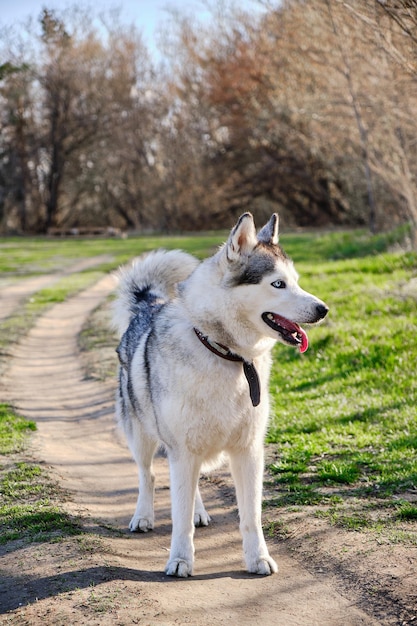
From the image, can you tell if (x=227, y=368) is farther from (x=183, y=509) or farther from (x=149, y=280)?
(x=149, y=280)

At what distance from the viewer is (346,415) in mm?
6883

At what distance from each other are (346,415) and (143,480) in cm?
260

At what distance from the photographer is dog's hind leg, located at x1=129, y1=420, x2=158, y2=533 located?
4816 mm

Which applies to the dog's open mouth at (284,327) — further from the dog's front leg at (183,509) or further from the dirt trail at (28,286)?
the dirt trail at (28,286)

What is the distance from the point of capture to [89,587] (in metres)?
3.77

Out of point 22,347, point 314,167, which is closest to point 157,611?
point 22,347

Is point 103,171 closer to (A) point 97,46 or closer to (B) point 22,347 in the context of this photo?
(A) point 97,46

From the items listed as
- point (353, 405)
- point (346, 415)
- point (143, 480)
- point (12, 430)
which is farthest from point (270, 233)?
point (12, 430)

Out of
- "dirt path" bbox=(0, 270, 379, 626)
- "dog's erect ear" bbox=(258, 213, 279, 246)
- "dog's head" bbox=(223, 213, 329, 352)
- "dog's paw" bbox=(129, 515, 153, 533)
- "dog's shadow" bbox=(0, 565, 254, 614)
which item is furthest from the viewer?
"dog's paw" bbox=(129, 515, 153, 533)

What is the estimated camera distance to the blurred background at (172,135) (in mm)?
28422

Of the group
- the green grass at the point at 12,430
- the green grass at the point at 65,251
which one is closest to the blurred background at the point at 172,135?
the green grass at the point at 65,251

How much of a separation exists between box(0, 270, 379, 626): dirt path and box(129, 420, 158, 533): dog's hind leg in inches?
3.3

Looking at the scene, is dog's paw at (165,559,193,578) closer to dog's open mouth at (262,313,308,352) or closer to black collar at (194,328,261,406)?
black collar at (194,328,261,406)

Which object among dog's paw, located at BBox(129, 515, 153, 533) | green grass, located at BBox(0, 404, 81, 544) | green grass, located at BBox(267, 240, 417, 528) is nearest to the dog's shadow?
green grass, located at BBox(0, 404, 81, 544)
